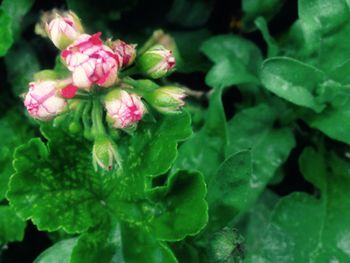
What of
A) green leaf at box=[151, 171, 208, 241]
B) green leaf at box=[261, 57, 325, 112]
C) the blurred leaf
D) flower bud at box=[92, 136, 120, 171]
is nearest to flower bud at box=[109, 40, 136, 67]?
flower bud at box=[92, 136, 120, 171]

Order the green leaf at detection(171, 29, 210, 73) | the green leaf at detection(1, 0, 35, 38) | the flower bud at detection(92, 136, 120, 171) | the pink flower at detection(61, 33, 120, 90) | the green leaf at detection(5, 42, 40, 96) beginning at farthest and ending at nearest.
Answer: the green leaf at detection(171, 29, 210, 73) → the green leaf at detection(5, 42, 40, 96) → the green leaf at detection(1, 0, 35, 38) → the flower bud at detection(92, 136, 120, 171) → the pink flower at detection(61, 33, 120, 90)

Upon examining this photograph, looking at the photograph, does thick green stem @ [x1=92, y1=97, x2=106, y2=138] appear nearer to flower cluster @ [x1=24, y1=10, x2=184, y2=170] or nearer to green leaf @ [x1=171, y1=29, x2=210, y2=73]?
flower cluster @ [x1=24, y1=10, x2=184, y2=170]

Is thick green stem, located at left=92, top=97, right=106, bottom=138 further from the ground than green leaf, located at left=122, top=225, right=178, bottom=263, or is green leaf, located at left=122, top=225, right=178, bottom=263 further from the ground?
thick green stem, located at left=92, top=97, right=106, bottom=138

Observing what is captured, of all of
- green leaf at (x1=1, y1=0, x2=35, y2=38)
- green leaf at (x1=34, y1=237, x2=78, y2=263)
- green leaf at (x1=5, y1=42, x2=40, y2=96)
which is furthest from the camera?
green leaf at (x1=5, y1=42, x2=40, y2=96)

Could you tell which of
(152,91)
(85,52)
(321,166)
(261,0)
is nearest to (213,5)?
(261,0)

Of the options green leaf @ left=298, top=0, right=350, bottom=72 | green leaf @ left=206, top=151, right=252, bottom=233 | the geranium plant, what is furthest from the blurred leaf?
green leaf @ left=206, top=151, right=252, bottom=233

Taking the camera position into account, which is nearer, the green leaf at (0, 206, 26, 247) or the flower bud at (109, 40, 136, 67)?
the flower bud at (109, 40, 136, 67)

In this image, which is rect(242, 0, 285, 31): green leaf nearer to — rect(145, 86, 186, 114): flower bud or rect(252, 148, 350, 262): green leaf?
rect(252, 148, 350, 262): green leaf

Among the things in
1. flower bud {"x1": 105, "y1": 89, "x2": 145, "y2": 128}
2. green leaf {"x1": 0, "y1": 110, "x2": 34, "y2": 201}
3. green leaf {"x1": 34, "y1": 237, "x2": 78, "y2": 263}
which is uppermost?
flower bud {"x1": 105, "y1": 89, "x2": 145, "y2": 128}
